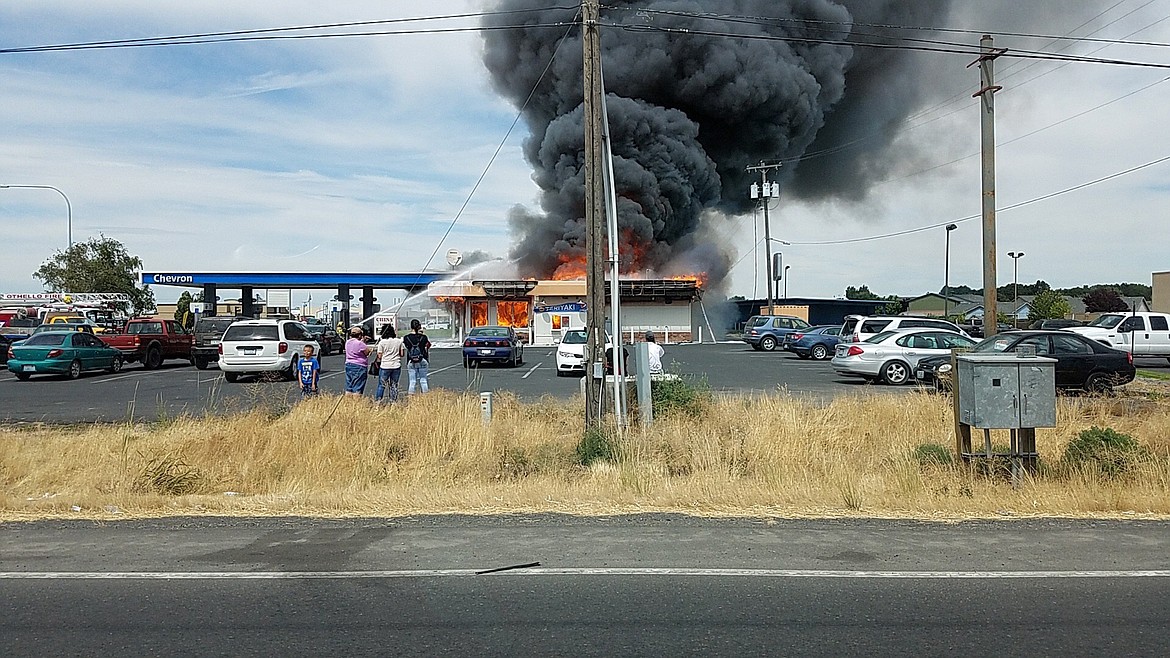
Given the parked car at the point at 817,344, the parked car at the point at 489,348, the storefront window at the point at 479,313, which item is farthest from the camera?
the storefront window at the point at 479,313

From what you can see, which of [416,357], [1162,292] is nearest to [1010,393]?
[416,357]

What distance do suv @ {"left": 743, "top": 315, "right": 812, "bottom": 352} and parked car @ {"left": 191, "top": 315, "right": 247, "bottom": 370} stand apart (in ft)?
70.0

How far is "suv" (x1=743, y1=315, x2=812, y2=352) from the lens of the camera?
128 ft

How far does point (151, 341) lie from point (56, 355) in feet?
16.6

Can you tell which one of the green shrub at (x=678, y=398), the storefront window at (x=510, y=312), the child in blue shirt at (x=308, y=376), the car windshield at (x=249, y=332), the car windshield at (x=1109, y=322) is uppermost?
the storefront window at (x=510, y=312)

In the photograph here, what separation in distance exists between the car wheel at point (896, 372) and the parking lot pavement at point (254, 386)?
57cm

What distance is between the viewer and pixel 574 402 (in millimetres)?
15430

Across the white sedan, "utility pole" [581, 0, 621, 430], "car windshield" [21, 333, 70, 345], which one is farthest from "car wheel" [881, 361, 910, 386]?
"car windshield" [21, 333, 70, 345]

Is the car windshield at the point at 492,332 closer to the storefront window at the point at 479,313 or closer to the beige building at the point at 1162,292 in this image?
the storefront window at the point at 479,313

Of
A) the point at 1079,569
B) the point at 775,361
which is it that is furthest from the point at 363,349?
the point at 775,361

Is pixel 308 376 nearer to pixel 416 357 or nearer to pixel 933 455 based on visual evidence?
pixel 416 357

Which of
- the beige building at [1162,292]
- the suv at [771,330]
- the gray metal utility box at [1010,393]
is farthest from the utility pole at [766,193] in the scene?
the gray metal utility box at [1010,393]

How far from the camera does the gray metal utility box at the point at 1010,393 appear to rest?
846 cm

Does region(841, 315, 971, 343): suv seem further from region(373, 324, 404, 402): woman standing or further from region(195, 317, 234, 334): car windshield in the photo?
region(195, 317, 234, 334): car windshield
